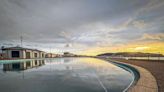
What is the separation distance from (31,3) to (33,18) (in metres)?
5.58

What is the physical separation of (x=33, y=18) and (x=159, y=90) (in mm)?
20224

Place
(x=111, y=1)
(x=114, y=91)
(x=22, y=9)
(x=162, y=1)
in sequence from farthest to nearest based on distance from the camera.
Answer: (x=22, y=9), (x=111, y=1), (x=162, y=1), (x=114, y=91)

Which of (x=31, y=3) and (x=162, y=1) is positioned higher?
(x=31, y=3)

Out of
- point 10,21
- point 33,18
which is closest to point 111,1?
point 33,18

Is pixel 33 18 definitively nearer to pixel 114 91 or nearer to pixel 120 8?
pixel 120 8

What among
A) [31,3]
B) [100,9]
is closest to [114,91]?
[100,9]

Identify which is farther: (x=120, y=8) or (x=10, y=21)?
(x=10, y=21)

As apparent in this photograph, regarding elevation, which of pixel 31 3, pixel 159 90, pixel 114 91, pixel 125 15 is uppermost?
pixel 31 3

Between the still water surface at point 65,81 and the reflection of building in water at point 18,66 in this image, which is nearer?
the still water surface at point 65,81

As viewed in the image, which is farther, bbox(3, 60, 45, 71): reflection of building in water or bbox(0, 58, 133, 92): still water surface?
bbox(3, 60, 45, 71): reflection of building in water

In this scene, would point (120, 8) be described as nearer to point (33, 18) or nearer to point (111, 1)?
point (111, 1)

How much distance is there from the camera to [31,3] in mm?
16375

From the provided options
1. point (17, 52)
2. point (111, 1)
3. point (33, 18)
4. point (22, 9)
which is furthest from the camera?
point (17, 52)

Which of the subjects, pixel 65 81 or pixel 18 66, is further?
pixel 18 66
